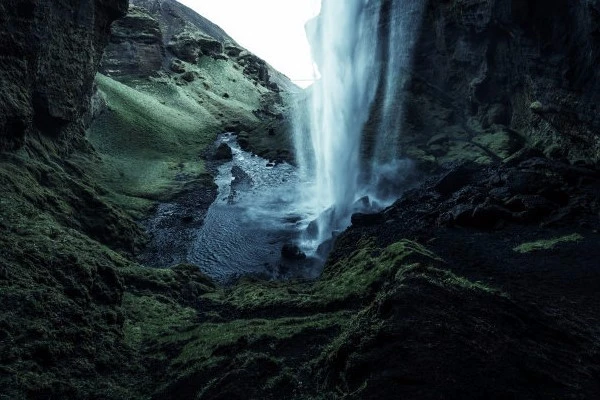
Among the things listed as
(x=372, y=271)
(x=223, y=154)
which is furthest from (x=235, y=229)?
(x=223, y=154)

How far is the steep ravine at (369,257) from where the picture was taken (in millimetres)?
12234

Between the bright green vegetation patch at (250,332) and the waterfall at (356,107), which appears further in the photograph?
the waterfall at (356,107)

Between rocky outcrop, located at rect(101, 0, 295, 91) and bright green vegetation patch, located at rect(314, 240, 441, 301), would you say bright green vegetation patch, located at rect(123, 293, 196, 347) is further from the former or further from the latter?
rocky outcrop, located at rect(101, 0, 295, 91)

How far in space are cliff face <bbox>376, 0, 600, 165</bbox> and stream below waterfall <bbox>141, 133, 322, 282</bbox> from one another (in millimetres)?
18234

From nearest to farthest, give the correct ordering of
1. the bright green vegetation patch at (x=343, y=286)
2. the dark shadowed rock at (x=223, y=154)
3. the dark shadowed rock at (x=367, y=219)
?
the bright green vegetation patch at (x=343, y=286)
the dark shadowed rock at (x=367, y=219)
the dark shadowed rock at (x=223, y=154)

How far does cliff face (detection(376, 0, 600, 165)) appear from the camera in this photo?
32406mm

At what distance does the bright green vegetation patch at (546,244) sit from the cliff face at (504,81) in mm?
11786

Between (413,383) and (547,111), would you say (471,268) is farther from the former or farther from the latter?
(547,111)

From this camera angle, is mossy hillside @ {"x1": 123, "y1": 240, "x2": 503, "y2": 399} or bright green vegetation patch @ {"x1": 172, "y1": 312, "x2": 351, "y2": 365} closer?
mossy hillside @ {"x1": 123, "y1": 240, "x2": 503, "y2": 399}

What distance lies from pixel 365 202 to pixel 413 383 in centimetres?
3540

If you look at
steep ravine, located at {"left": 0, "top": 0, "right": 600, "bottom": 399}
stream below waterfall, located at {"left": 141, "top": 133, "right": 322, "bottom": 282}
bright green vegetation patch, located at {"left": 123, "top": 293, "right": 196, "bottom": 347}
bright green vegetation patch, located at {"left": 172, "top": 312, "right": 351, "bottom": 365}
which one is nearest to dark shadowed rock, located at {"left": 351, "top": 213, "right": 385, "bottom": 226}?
steep ravine, located at {"left": 0, "top": 0, "right": 600, "bottom": 399}

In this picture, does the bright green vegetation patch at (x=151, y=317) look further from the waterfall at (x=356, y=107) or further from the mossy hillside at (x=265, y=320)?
the waterfall at (x=356, y=107)

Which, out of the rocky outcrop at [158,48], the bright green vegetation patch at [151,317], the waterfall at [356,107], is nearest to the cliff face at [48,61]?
the bright green vegetation patch at [151,317]

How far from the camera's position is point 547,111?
1479 inches
